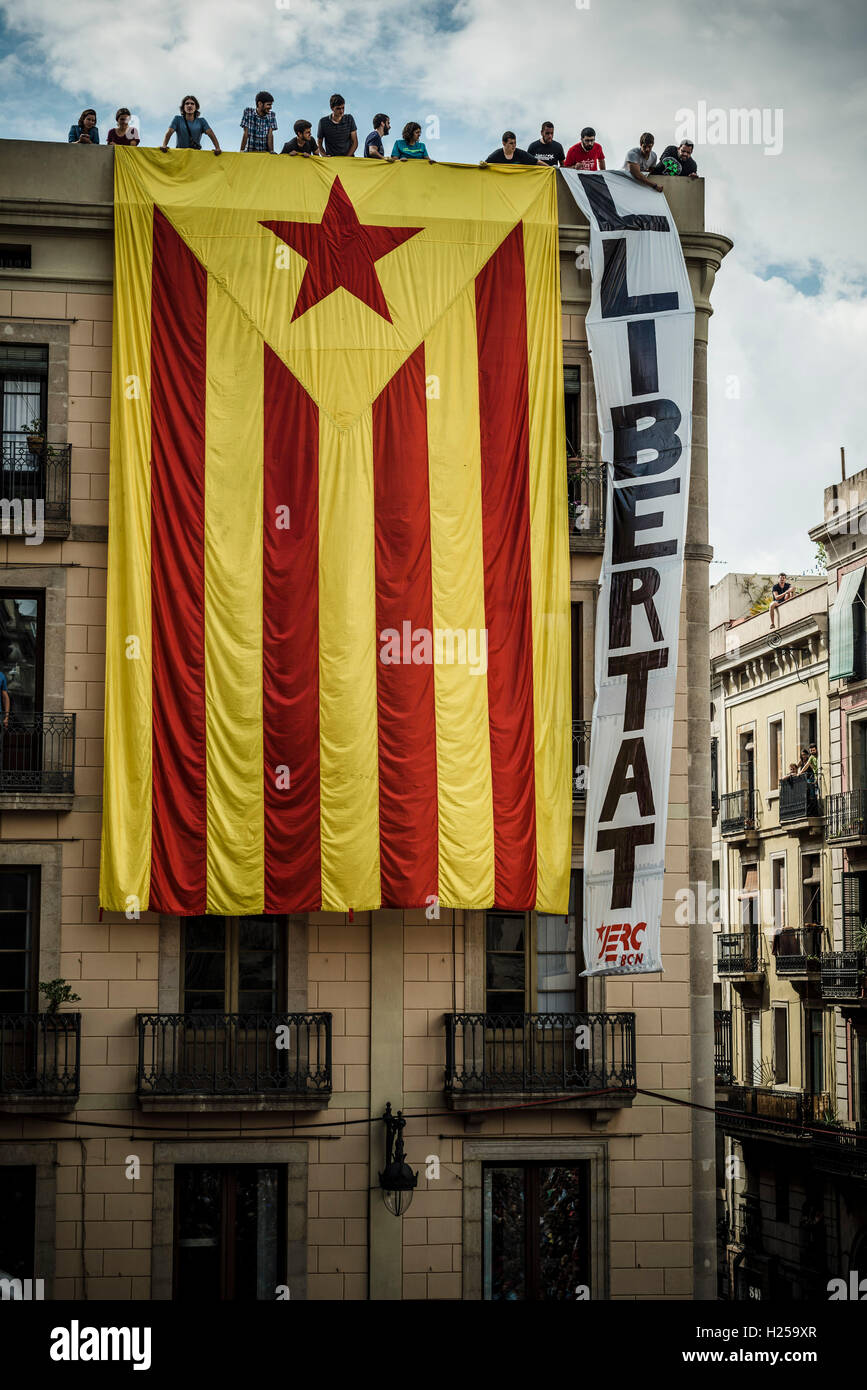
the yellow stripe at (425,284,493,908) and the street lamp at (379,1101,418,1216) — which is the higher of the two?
the yellow stripe at (425,284,493,908)

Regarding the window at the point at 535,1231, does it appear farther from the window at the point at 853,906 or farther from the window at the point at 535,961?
the window at the point at 853,906

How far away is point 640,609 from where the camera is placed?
86.6ft

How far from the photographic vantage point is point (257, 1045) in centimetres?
2542

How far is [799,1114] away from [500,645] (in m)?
27.4

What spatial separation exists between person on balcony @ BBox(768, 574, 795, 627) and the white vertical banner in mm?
28037

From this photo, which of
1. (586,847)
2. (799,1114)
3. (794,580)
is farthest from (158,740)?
(794,580)

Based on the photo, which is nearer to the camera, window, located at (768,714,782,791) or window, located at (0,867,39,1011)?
window, located at (0,867,39,1011)

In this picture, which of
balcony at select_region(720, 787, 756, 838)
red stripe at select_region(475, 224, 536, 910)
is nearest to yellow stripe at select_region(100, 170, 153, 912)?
red stripe at select_region(475, 224, 536, 910)

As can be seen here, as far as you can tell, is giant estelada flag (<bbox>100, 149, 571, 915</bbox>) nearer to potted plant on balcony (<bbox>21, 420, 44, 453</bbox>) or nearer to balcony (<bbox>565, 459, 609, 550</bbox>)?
balcony (<bbox>565, 459, 609, 550</bbox>)

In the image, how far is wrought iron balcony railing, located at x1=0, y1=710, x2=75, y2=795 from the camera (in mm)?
25625

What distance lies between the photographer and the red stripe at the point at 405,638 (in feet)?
82.9

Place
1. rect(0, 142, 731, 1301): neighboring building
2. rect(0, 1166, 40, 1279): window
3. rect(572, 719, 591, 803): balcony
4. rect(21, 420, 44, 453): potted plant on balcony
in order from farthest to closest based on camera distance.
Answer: rect(572, 719, 591, 803): balcony
rect(21, 420, 44, 453): potted plant on balcony
rect(0, 142, 731, 1301): neighboring building
rect(0, 1166, 40, 1279): window

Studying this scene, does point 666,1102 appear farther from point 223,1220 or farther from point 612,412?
point 612,412

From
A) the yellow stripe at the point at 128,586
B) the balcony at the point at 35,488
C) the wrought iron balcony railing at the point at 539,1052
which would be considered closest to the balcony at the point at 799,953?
the wrought iron balcony railing at the point at 539,1052
